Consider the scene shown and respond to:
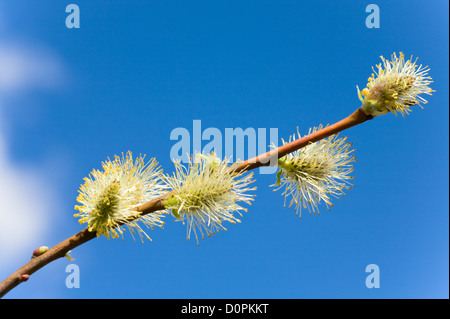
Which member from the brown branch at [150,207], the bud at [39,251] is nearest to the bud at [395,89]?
the brown branch at [150,207]

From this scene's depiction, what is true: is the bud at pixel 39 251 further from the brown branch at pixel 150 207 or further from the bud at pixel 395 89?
the bud at pixel 395 89

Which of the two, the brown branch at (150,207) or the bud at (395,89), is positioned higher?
the bud at (395,89)

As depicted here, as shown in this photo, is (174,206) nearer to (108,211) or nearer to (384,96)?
→ (108,211)

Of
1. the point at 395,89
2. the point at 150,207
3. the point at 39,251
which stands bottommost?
the point at 39,251

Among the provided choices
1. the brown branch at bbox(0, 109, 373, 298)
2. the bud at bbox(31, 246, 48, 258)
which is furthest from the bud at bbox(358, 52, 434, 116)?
the bud at bbox(31, 246, 48, 258)

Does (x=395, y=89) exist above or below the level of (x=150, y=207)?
above

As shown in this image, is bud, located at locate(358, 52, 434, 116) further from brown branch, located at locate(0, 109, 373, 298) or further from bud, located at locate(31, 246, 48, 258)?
bud, located at locate(31, 246, 48, 258)

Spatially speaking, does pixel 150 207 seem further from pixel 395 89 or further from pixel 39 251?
pixel 395 89

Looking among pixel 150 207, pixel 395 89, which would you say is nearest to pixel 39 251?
pixel 150 207

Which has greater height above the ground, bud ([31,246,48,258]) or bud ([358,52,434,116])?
bud ([358,52,434,116])

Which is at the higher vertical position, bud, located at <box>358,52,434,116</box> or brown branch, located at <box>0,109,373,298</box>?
bud, located at <box>358,52,434,116</box>
